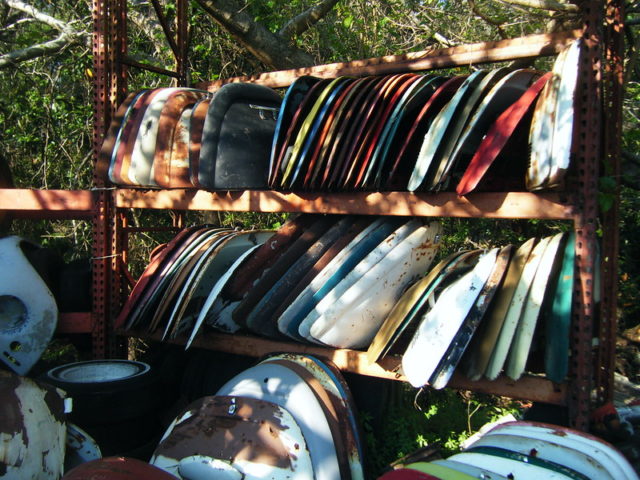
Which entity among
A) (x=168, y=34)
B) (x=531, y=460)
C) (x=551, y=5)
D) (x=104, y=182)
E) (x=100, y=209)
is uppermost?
(x=168, y=34)

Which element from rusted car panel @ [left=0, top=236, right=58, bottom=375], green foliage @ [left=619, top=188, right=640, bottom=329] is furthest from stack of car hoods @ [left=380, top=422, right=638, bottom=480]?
green foliage @ [left=619, top=188, right=640, bottom=329]

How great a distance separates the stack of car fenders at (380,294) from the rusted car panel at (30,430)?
844 millimetres

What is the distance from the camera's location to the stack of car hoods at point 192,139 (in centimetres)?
297

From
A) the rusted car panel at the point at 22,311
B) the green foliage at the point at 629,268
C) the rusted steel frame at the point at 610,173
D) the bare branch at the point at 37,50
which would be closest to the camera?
the rusted steel frame at the point at 610,173

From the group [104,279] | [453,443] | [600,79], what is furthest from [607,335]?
[104,279]

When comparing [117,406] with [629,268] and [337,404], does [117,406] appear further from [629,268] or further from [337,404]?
[629,268]

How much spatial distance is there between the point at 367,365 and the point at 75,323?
193cm

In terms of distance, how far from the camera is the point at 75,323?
3529 mm

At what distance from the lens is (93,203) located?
3.50m

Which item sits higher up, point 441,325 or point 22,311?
point 441,325

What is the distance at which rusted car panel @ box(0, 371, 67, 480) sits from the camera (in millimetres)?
2090

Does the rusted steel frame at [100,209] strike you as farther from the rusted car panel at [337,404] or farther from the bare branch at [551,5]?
the bare branch at [551,5]

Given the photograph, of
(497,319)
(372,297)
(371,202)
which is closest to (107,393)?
(372,297)

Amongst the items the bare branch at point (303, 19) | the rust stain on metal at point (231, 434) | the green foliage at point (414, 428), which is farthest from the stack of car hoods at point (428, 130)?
the bare branch at point (303, 19)
